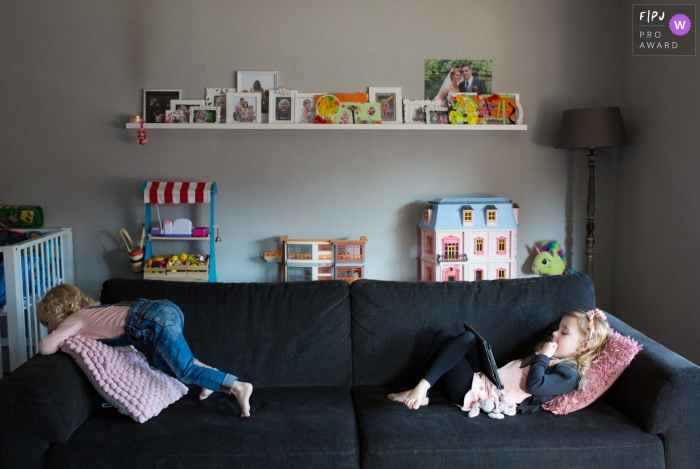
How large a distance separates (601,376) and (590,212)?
1.96 metres

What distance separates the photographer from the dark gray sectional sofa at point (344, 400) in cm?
199

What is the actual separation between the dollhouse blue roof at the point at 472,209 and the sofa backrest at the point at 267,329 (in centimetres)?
148

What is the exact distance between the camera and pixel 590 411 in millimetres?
2230

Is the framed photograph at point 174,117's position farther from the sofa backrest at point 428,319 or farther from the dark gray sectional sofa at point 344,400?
the sofa backrest at point 428,319

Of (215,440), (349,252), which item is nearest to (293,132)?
(349,252)

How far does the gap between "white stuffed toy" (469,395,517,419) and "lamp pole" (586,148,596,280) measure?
2049mm

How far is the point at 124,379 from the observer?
2.21 meters

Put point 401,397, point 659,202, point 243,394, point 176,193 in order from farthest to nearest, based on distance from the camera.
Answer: point 176,193
point 659,202
point 401,397
point 243,394

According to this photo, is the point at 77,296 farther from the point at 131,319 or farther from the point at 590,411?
the point at 590,411

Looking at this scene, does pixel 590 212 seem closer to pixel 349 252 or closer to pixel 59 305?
pixel 349 252

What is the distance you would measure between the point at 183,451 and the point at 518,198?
2.92 m

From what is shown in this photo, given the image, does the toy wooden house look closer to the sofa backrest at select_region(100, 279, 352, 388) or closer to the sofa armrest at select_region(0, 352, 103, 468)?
the sofa backrest at select_region(100, 279, 352, 388)

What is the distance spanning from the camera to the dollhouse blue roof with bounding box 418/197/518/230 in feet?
12.8

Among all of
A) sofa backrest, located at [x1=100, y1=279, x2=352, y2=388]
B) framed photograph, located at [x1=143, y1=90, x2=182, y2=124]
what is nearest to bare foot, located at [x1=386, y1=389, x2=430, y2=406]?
sofa backrest, located at [x1=100, y1=279, x2=352, y2=388]
